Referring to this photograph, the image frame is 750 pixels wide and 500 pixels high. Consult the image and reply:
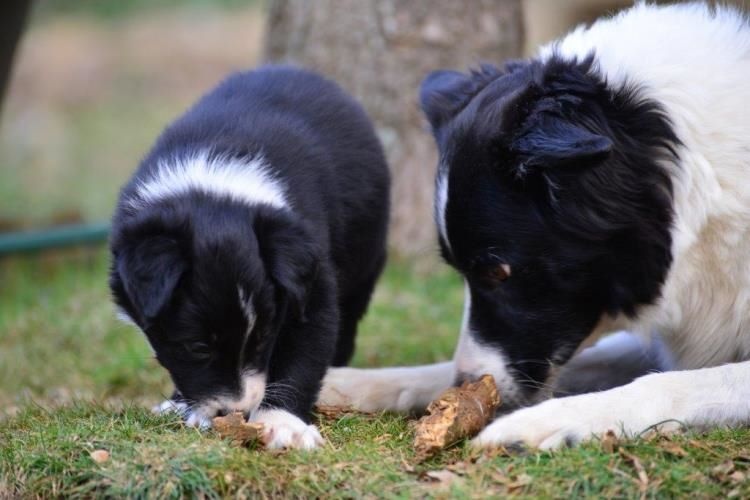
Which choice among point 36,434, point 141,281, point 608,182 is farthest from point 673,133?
point 36,434

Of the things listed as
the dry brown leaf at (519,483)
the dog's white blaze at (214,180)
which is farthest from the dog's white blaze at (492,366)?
the dog's white blaze at (214,180)

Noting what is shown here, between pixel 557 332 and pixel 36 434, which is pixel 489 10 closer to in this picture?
pixel 557 332

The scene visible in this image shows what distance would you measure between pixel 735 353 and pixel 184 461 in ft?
6.42

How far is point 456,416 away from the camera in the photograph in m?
3.29

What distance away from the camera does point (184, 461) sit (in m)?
3.02

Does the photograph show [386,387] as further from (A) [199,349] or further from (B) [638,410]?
(B) [638,410]

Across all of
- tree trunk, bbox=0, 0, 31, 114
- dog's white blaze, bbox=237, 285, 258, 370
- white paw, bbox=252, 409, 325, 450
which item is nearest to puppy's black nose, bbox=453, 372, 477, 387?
white paw, bbox=252, 409, 325, 450

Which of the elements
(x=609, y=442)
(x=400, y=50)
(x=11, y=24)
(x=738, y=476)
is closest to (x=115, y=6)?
(x=400, y=50)

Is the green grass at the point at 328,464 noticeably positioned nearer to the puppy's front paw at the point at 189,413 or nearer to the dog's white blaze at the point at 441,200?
the puppy's front paw at the point at 189,413

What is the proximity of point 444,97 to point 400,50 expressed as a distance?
3001 mm

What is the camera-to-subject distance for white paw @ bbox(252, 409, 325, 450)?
3.29 meters

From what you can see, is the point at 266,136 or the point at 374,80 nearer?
the point at 266,136

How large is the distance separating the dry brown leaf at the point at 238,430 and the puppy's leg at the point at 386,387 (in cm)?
73

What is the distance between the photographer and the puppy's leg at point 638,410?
3.18 metres
